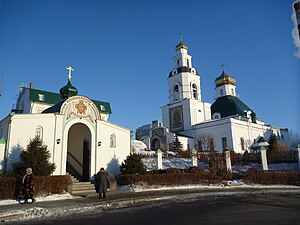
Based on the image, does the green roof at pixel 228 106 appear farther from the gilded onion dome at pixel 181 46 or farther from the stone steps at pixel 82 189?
the stone steps at pixel 82 189

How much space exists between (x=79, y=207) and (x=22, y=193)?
12.4 ft

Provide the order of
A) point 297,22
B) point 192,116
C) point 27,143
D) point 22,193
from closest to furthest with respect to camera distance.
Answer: point 297,22 → point 22,193 → point 27,143 → point 192,116

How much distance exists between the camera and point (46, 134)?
16172mm

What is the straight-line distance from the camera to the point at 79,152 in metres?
20.1

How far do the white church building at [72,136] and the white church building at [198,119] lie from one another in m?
23.4

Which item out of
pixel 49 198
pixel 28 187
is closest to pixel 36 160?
pixel 49 198

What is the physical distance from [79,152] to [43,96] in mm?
15605

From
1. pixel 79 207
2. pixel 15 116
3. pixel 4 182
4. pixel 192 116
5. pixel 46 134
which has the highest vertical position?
pixel 192 116

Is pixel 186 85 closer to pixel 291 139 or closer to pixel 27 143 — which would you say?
pixel 291 139

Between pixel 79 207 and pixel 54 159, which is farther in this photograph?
pixel 54 159

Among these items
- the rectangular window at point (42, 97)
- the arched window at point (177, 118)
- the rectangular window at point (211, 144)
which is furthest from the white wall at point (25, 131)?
the arched window at point (177, 118)

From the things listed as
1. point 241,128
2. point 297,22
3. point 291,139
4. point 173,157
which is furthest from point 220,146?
point 297,22

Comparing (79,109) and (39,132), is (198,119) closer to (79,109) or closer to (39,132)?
(79,109)

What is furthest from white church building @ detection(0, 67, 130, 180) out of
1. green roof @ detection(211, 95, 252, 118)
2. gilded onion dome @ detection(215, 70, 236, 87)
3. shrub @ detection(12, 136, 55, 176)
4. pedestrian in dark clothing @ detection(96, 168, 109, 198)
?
gilded onion dome @ detection(215, 70, 236, 87)
